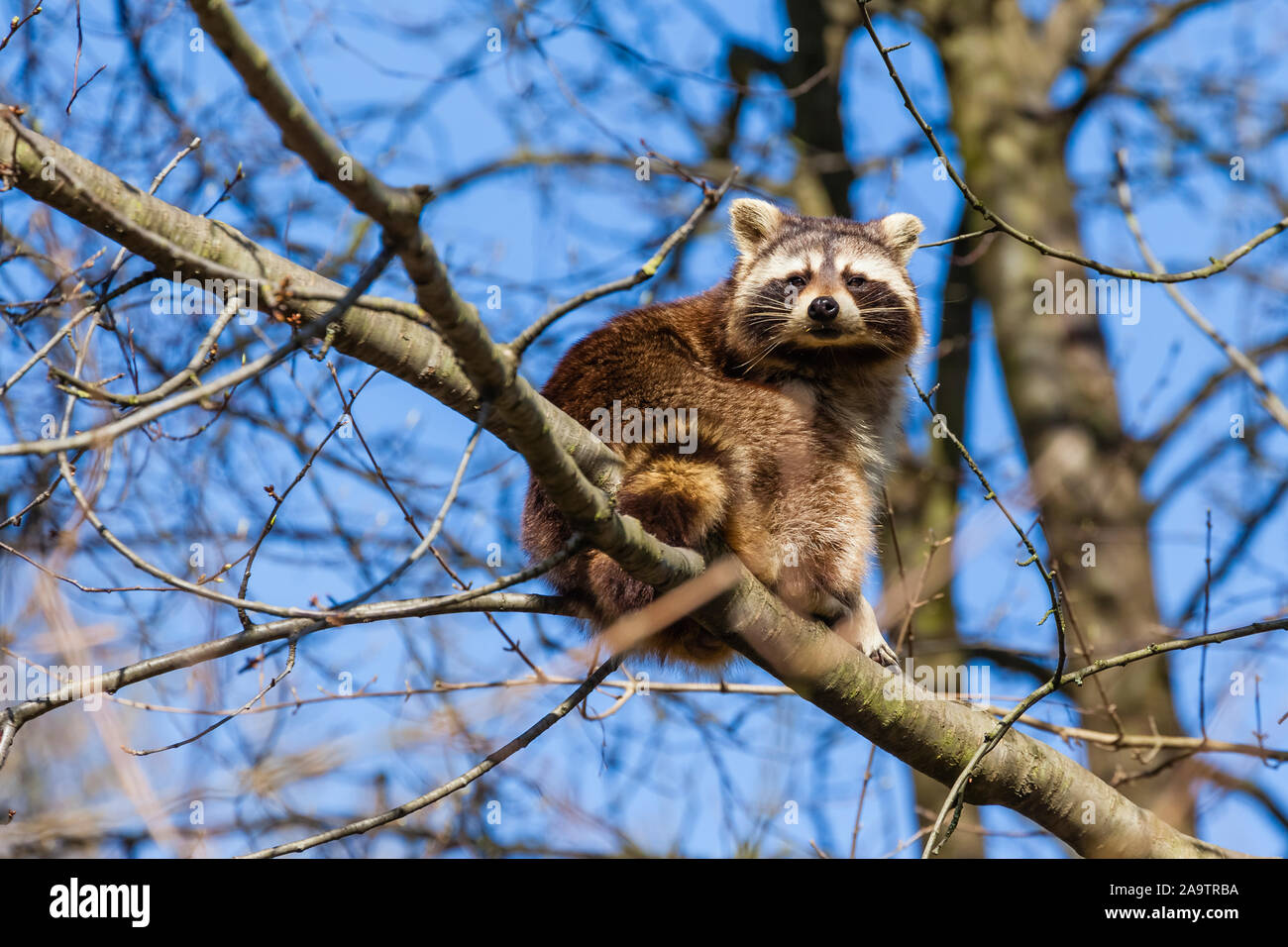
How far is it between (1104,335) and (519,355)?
10.8 meters

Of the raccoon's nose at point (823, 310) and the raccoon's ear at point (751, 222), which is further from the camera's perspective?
the raccoon's ear at point (751, 222)

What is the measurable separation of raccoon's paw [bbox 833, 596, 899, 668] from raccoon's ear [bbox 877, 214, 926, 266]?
251 cm

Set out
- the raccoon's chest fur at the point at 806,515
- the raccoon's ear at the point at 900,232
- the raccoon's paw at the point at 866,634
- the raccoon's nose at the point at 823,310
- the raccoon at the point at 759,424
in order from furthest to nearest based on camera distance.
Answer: the raccoon's ear at the point at 900,232 < the raccoon's nose at the point at 823,310 < the raccoon's paw at the point at 866,634 < the raccoon's chest fur at the point at 806,515 < the raccoon at the point at 759,424

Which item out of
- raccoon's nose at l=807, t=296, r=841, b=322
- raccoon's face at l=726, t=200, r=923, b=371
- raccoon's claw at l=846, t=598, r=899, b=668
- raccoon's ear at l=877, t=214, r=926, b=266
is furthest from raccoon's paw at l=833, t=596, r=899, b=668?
raccoon's ear at l=877, t=214, r=926, b=266

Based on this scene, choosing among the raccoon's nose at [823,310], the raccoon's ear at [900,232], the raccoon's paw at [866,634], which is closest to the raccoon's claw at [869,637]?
the raccoon's paw at [866,634]

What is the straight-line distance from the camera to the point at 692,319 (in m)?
6.57

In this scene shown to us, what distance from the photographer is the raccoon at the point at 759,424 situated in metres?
5.38

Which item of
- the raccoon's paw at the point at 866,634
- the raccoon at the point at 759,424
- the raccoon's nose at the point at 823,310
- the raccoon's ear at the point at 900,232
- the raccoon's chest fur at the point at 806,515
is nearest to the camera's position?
the raccoon at the point at 759,424

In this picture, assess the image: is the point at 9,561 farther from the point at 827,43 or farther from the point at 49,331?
the point at 827,43

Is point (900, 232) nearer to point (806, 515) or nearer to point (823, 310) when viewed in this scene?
point (823, 310)

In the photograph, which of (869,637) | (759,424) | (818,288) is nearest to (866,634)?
(869,637)

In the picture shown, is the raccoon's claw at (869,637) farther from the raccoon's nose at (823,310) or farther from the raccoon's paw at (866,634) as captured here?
the raccoon's nose at (823,310)

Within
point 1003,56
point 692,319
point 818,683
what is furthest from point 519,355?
point 1003,56

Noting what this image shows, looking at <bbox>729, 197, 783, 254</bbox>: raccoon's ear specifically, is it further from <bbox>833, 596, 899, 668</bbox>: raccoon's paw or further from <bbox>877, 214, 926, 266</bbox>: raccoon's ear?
<bbox>833, 596, 899, 668</bbox>: raccoon's paw
